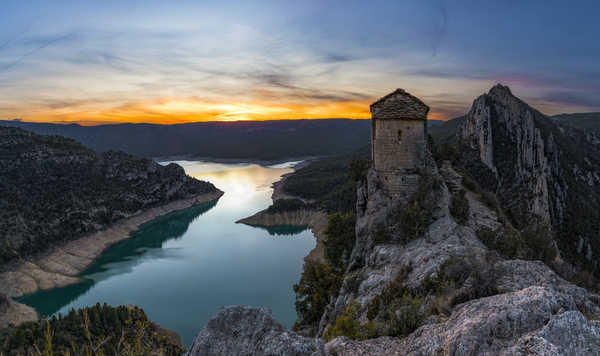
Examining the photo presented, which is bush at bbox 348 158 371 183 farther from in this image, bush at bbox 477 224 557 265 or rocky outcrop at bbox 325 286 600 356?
rocky outcrop at bbox 325 286 600 356

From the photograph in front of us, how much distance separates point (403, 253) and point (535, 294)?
346 inches

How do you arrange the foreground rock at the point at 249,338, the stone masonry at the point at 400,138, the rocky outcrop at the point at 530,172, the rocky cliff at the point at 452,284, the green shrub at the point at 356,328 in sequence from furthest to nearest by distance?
the rocky outcrop at the point at 530,172 → the stone masonry at the point at 400,138 → the green shrub at the point at 356,328 → the foreground rock at the point at 249,338 → the rocky cliff at the point at 452,284

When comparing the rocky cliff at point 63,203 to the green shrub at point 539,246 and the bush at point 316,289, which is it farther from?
the green shrub at point 539,246

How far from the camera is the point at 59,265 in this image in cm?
5306

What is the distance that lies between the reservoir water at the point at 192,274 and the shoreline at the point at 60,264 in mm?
1610

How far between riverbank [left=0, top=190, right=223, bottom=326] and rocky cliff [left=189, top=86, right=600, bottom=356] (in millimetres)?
47102

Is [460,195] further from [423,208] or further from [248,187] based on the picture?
[248,187]

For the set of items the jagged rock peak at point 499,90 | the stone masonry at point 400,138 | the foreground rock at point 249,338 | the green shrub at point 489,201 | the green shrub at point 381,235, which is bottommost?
the green shrub at point 381,235

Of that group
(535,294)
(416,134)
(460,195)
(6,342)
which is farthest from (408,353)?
(6,342)

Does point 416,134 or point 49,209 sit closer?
point 416,134

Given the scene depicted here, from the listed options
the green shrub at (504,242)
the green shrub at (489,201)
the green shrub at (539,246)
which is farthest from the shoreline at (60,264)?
the green shrub at (539,246)

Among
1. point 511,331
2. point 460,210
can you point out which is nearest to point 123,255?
point 460,210

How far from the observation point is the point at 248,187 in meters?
134

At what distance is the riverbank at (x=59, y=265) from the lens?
46.1 meters
